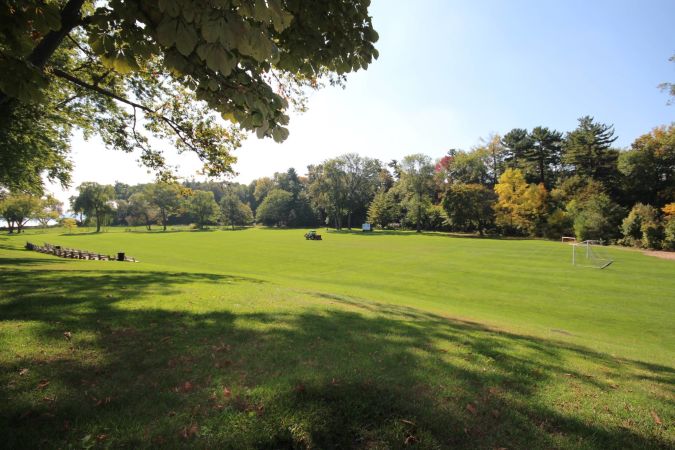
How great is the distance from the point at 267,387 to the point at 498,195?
76.7 m

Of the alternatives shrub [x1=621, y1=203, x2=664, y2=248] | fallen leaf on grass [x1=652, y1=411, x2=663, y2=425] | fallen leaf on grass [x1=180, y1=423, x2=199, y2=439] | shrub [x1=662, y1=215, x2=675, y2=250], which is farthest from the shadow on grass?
shrub [x1=621, y1=203, x2=664, y2=248]

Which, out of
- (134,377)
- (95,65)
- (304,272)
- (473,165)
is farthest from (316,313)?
(473,165)

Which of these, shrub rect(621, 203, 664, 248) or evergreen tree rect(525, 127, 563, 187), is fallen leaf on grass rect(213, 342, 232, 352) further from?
evergreen tree rect(525, 127, 563, 187)

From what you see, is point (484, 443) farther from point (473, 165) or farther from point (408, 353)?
point (473, 165)

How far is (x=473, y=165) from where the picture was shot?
274 feet

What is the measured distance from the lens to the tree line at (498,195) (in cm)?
5088

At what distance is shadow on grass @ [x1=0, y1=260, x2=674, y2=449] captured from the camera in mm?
3182

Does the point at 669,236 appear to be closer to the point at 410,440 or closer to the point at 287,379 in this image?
the point at 410,440

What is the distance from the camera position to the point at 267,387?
396 centimetres

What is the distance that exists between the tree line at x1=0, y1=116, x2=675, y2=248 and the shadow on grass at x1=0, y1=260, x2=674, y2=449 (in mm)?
49473

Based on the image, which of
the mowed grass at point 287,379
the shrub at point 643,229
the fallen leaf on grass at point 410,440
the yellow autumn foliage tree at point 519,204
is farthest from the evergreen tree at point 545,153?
the fallen leaf on grass at point 410,440

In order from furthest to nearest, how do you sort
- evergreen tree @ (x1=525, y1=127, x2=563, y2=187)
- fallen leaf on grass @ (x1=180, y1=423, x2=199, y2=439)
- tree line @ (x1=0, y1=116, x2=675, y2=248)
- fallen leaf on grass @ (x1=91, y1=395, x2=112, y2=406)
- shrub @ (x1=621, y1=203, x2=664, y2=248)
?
evergreen tree @ (x1=525, y1=127, x2=563, y2=187), tree line @ (x1=0, y1=116, x2=675, y2=248), shrub @ (x1=621, y1=203, x2=664, y2=248), fallen leaf on grass @ (x1=91, y1=395, x2=112, y2=406), fallen leaf on grass @ (x1=180, y1=423, x2=199, y2=439)

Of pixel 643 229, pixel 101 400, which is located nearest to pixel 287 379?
pixel 101 400

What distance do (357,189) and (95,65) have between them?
272 feet
